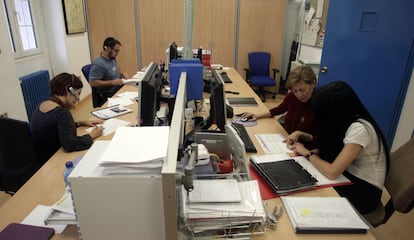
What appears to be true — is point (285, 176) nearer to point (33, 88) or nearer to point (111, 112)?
point (111, 112)

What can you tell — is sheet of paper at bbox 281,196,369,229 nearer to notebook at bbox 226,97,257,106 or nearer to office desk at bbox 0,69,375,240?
office desk at bbox 0,69,375,240

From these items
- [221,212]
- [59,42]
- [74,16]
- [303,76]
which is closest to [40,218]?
[221,212]

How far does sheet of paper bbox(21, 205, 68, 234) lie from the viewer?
3.63ft

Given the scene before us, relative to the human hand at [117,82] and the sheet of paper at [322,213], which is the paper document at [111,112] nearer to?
the human hand at [117,82]

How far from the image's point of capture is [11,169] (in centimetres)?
176

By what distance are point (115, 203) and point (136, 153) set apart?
0.16m

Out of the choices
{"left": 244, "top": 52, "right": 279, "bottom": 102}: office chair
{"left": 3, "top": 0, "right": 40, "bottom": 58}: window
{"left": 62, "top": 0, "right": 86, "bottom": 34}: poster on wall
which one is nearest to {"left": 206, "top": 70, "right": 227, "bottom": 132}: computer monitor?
{"left": 3, "top": 0, "right": 40, "bottom": 58}: window

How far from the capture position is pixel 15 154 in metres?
1.74

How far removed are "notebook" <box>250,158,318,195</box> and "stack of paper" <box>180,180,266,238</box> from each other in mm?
275

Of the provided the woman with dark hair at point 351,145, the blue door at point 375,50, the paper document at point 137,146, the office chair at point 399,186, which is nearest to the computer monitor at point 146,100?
the paper document at point 137,146

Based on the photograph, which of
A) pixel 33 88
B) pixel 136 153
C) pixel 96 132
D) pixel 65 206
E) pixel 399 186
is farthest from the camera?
pixel 33 88

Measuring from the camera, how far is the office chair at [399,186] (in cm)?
137

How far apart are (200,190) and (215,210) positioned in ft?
0.35

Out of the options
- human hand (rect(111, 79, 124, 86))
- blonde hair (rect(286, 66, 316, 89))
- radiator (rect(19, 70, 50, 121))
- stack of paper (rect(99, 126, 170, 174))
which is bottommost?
radiator (rect(19, 70, 50, 121))
